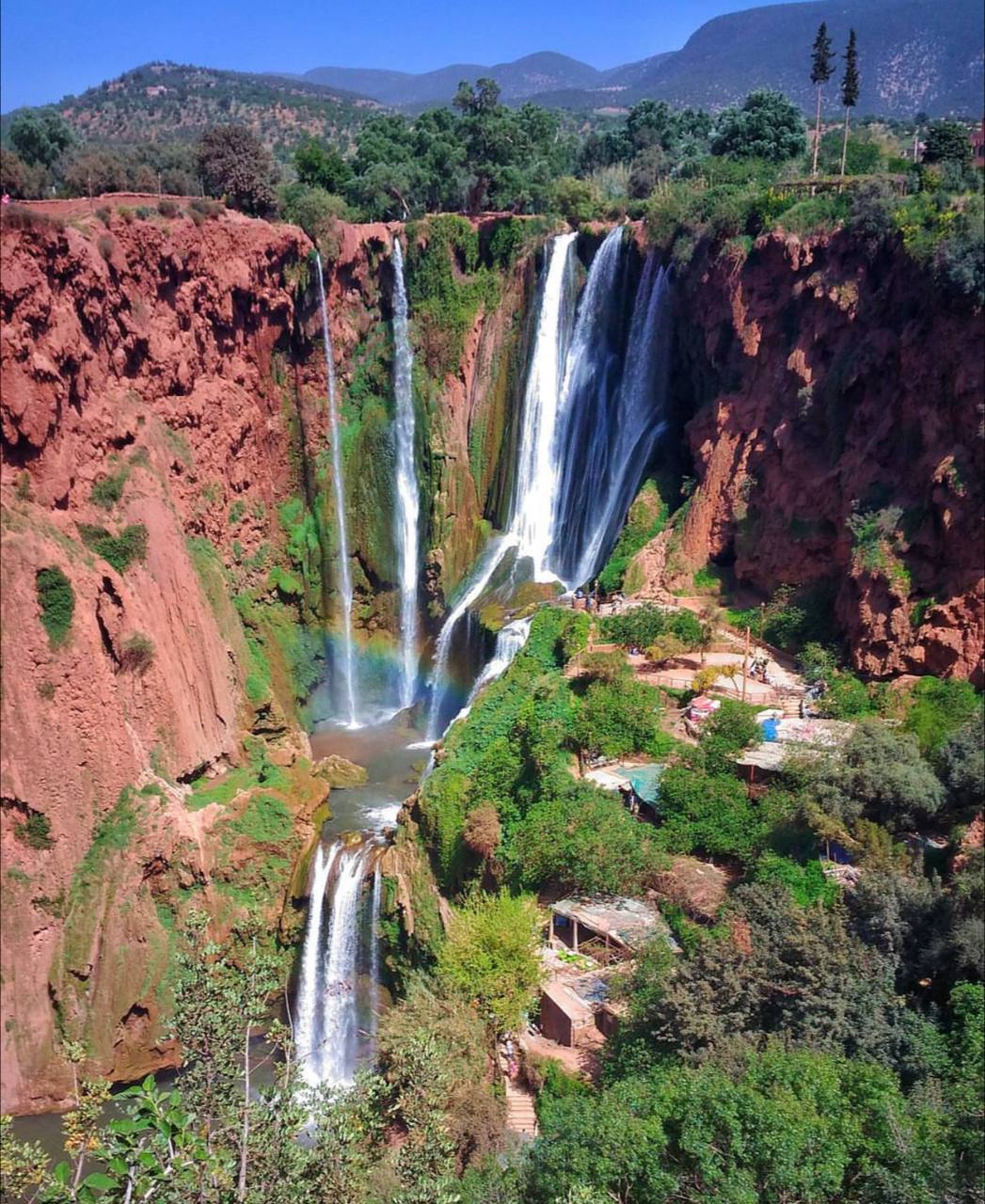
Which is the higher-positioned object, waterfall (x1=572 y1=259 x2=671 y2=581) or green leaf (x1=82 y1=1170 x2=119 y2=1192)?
waterfall (x1=572 y1=259 x2=671 y2=581)

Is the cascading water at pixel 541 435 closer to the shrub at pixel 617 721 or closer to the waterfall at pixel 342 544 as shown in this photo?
the waterfall at pixel 342 544

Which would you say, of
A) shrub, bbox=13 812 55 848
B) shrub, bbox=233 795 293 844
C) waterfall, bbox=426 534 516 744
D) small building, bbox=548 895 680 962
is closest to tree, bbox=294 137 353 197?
waterfall, bbox=426 534 516 744

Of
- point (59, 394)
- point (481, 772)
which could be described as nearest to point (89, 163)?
point (59, 394)

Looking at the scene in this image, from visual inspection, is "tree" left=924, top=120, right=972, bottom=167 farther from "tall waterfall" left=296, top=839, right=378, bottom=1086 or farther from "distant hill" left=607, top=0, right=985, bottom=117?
"distant hill" left=607, top=0, right=985, bottom=117

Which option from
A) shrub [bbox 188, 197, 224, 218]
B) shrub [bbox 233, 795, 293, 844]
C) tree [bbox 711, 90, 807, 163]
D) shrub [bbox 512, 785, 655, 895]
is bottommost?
shrub [bbox 233, 795, 293, 844]

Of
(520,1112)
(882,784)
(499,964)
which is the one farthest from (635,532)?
(520,1112)

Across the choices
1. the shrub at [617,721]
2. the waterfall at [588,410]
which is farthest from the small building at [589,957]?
the waterfall at [588,410]
